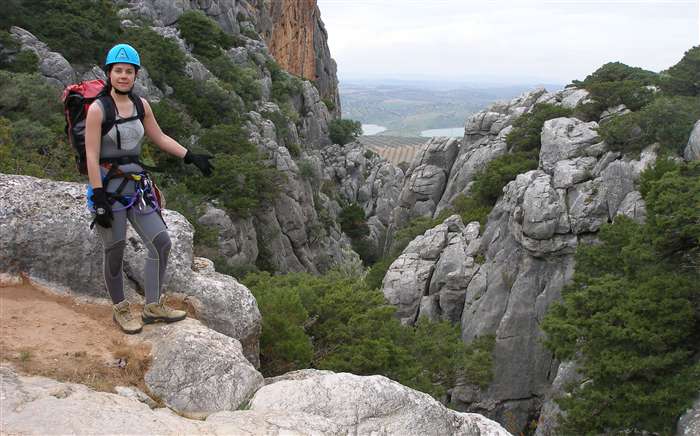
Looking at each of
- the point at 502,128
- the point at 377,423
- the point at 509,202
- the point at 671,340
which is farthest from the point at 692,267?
the point at 502,128

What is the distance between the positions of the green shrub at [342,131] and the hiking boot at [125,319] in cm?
5160

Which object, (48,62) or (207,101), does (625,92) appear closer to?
(207,101)

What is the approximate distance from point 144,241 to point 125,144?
0.93 metres

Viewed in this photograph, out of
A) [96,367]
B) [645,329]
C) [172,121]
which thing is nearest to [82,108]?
[96,367]

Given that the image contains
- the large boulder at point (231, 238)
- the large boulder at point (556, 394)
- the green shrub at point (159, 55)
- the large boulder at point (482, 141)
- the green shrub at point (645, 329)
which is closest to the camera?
the green shrub at point (645, 329)

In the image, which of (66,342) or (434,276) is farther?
(434,276)

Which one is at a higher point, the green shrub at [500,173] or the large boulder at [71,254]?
the large boulder at [71,254]

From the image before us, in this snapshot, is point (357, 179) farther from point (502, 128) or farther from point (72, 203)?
point (72, 203)

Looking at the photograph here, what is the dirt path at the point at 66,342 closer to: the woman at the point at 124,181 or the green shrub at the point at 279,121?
the woman at the point at 124,181

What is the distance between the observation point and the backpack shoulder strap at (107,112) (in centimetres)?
463

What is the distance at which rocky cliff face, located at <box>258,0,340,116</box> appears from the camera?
202 feet

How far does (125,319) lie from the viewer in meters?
5.25

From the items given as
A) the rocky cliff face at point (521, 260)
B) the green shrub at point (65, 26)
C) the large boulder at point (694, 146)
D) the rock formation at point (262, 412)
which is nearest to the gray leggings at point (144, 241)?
the rock formation at point (262, 412)

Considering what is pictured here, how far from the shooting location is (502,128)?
1226 inches
